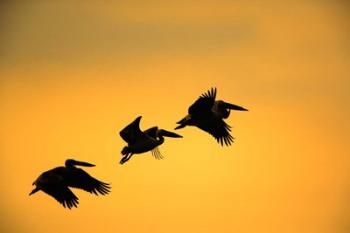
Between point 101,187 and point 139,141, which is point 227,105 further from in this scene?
point 101,187

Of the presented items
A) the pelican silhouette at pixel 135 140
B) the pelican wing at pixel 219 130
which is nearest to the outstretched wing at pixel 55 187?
Answer: the pelican silhouette at pixel 135 140

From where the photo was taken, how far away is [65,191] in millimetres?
20594

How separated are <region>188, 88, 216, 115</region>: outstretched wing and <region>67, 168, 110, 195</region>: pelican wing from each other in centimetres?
351

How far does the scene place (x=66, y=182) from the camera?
20.2 meters

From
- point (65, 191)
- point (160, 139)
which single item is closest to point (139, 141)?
point (160, 139)

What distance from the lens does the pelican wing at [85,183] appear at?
20266 mm

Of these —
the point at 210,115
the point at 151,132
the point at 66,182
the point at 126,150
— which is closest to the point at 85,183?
the point at 66,182

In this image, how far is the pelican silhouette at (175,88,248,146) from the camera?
2062cm

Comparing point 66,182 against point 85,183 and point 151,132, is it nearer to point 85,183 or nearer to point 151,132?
point 85,183

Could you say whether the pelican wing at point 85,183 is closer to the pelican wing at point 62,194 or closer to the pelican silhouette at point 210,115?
the pelican wing at point 62,194

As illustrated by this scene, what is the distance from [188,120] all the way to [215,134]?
8.68ft

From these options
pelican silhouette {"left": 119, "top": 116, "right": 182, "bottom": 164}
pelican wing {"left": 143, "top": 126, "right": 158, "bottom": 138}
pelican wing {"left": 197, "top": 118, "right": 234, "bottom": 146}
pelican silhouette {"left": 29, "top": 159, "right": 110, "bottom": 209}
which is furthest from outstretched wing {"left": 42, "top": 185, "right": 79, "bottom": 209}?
pelican wing {"left": 197, "top": 118, "right": 234, "bottom": 146}

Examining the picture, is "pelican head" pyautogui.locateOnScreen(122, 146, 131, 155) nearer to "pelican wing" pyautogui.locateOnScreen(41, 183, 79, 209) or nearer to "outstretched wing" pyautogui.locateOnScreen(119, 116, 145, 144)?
"outstretched wing" pyautogui.locateOnScreen(119, 116, 145, 144)

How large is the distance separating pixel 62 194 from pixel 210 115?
5219 millimetres
